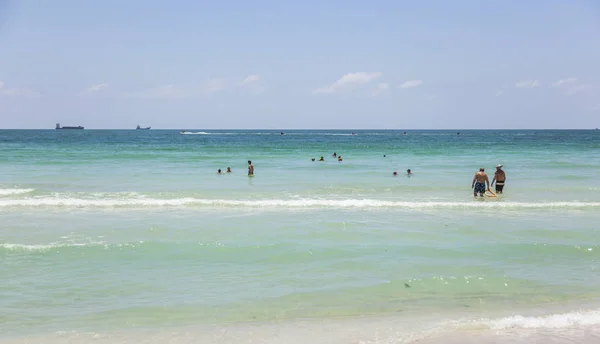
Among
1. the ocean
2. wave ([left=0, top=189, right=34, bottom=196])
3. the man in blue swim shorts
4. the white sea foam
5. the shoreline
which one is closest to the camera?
the shoreline

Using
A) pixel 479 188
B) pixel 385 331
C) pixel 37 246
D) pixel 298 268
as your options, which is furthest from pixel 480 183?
pixel 37 246

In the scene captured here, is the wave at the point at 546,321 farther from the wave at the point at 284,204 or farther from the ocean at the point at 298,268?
the wave at the point at 284,204

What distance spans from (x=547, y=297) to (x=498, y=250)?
2.90 m

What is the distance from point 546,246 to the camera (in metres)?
11.1

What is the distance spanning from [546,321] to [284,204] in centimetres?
1106

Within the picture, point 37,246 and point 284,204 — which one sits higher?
point 284,204

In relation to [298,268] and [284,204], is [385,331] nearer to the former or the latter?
[298,268]

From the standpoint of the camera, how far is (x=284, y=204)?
17188 mm

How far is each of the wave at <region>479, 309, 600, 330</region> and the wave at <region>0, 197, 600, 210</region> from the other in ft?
30.9

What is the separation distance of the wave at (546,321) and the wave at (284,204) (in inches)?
371

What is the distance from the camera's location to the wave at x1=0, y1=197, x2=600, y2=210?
16.8m

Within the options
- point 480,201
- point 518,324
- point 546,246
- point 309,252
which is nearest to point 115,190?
point 309,252

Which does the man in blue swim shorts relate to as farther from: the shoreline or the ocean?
the shoreline

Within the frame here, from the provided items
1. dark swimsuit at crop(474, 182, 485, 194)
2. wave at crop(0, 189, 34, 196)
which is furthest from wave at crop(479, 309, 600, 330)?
wave at crop(0, 189, 34, 196)
